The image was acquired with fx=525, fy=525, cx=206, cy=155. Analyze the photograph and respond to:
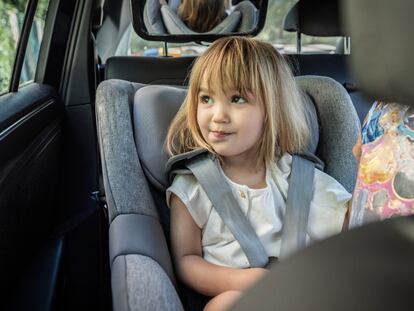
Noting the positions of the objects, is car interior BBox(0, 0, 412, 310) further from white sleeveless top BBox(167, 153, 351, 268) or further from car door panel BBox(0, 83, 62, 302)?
white sleeveless top BBox(167, 153, 351, 268)

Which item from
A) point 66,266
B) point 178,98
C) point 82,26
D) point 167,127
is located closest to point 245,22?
point 178,98

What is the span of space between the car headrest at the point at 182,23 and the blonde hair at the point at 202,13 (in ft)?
0.05

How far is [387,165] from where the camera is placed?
1161mm

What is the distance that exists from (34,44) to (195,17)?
2.60ft

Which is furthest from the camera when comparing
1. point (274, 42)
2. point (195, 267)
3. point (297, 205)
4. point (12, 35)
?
point (274, 42)

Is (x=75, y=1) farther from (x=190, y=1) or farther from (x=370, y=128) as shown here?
(x=370, y=128)

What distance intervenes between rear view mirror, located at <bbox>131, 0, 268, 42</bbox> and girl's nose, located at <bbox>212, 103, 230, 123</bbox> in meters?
0.68

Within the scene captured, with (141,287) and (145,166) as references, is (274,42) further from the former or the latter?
(141,287)

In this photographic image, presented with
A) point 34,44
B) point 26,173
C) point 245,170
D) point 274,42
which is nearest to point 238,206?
point 245,170

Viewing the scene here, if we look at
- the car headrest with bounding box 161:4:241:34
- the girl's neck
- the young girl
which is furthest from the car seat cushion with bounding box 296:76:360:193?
the car headrest with bounding box 161:4:241:34

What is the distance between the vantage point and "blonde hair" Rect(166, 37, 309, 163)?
1.44 m

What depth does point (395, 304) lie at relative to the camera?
1.53 ft

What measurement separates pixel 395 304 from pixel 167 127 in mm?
1227

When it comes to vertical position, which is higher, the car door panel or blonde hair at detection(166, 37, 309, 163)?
blonde hair at detection(166, 37, 309, 163)
